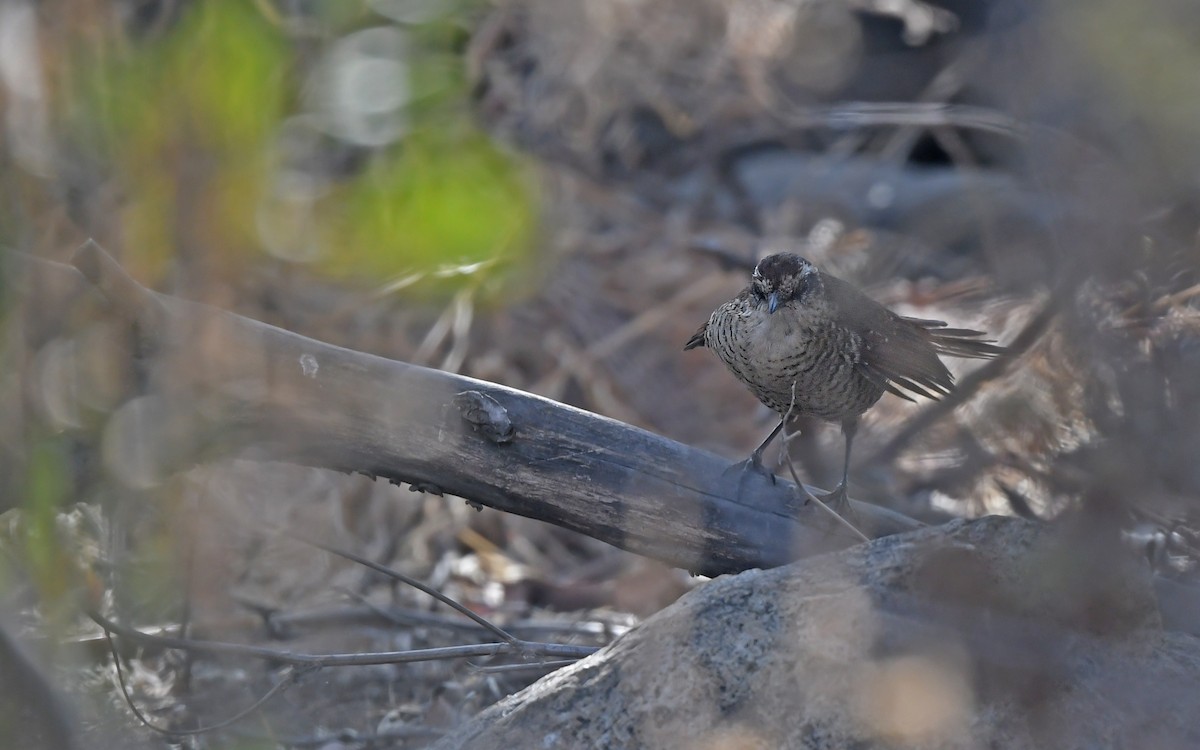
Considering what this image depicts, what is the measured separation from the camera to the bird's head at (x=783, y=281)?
3.72m

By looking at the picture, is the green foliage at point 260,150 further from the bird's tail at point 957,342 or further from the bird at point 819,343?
the bird's tail at point 957,342

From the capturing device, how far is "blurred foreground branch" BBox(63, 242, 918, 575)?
9.84 ft

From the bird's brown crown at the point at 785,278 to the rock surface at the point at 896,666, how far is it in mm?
1351

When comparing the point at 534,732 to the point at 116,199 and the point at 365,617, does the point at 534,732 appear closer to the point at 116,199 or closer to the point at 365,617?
the point at 116,199

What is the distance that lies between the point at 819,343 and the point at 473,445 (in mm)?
1262

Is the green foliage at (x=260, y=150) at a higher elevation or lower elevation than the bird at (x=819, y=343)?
higher

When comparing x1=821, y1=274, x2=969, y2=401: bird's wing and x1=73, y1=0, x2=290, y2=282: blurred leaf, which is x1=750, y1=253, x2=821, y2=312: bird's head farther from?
x1=73, y1=0, x2=290, y2=282: blurred leaf

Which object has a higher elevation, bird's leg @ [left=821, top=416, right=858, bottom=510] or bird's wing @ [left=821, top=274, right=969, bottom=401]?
bird's wing @ [left=821, top=274, right=969, bottom=401]

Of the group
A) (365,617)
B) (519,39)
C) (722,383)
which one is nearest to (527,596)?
(365,617)

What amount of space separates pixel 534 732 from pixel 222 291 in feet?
3.57

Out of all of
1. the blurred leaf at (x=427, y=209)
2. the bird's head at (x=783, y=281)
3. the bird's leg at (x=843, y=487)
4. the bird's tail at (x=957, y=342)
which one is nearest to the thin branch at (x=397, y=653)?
the bird's leg at (x=843, y=487)

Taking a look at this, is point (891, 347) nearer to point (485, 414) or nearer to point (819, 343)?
Answer: point (819, 343)

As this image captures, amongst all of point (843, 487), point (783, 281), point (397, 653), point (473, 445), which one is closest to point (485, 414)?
point (473, 445)

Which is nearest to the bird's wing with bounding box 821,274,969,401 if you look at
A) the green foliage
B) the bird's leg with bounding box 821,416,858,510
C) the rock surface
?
the bird's leg with bounding box 821,416,858,510
